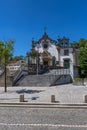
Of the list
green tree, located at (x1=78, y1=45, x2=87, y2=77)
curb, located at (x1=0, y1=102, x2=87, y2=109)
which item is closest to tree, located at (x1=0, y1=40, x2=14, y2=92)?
curb, located at (x1=0, y1=102, x2=87, y2=109)

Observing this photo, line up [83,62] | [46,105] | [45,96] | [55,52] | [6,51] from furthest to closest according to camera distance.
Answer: [55,52]
[83,62]
[6,51]
[45,96]
[46,105]

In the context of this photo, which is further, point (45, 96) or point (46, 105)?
point (45, 96)

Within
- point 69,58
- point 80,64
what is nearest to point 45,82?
point 80,64

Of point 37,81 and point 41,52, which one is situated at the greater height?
point 41,52

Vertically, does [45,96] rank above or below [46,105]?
above

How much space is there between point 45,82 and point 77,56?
15502 mm

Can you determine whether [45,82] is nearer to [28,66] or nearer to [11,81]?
[11,81]

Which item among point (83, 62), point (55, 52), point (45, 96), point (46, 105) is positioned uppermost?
point (55, 52)

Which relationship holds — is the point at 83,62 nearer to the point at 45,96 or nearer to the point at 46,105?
the point at 45,96

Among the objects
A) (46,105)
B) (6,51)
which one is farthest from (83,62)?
(46,105)

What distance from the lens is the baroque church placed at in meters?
37.7

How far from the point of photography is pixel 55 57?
126 feet

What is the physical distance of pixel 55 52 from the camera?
127 feet

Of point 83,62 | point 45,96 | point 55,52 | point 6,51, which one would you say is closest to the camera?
point 45,96
